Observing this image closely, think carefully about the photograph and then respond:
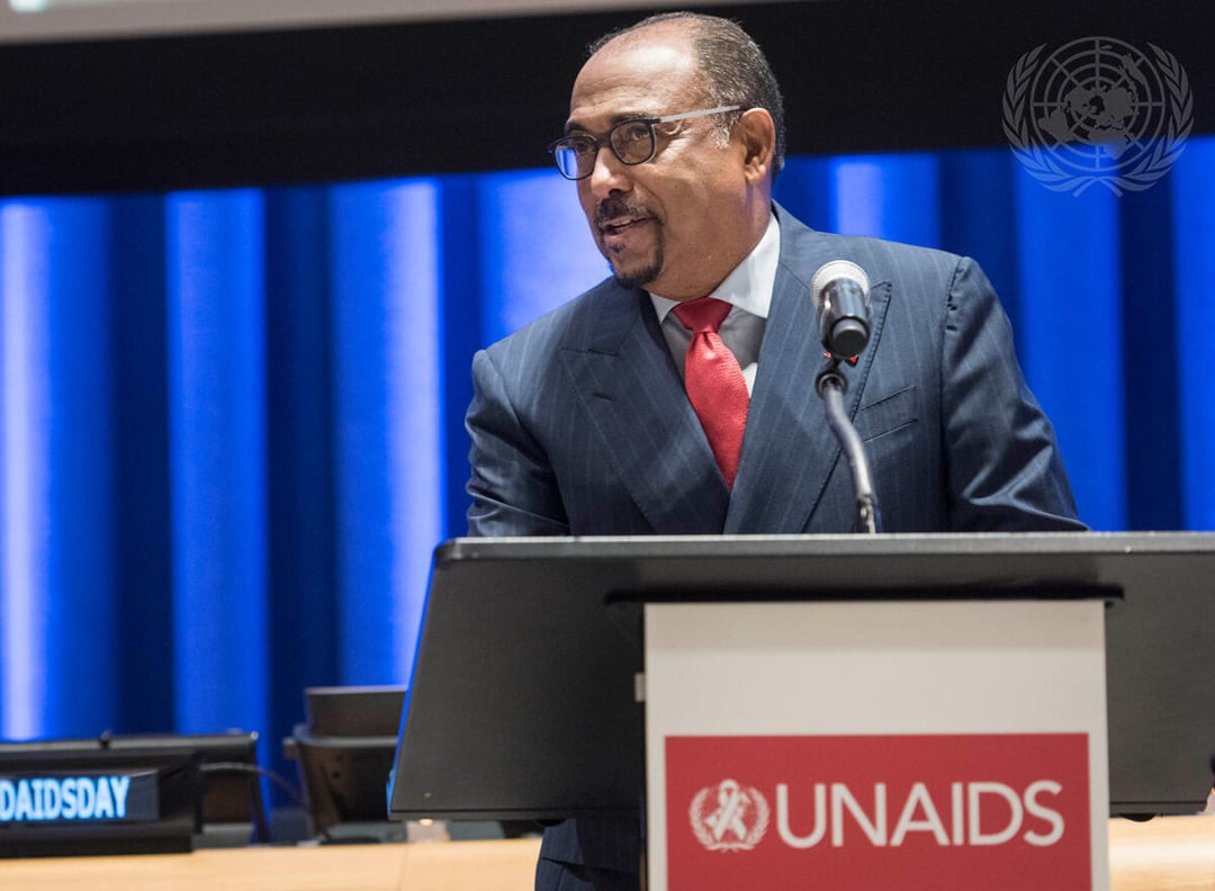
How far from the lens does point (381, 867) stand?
82.7 inches

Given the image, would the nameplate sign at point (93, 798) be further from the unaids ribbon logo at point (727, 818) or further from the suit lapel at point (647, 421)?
the unaids ribbon logo at point (727, 818)

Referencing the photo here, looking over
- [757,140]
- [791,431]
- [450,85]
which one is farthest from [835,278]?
[450,85]

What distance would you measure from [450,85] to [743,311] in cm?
215

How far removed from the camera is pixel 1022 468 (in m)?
1.53

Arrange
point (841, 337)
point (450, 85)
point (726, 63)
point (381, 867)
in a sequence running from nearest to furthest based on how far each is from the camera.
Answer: point (841, 337) → point (726, 63) → point (381, 867) → point (450, 85)

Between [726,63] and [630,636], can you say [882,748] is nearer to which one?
[630,636]

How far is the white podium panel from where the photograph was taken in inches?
38.6

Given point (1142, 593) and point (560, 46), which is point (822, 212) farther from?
point (1142, 593)

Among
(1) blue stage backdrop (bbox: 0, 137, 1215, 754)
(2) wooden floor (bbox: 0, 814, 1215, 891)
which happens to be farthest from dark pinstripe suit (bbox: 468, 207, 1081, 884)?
(1) blue stage backdrop (bbox: 0, 137, 1215, 754)

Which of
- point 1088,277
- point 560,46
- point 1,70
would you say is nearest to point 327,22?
point 560,46

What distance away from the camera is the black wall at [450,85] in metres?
3.54

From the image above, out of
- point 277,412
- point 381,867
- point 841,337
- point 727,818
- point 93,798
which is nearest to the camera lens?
point 727,818

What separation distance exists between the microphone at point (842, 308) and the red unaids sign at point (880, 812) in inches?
15.0

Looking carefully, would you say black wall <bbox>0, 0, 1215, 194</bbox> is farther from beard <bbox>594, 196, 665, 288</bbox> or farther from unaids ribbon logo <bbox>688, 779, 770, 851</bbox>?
unaids ribbon logo <bbox>688, 779, 770, 851</bbox>
